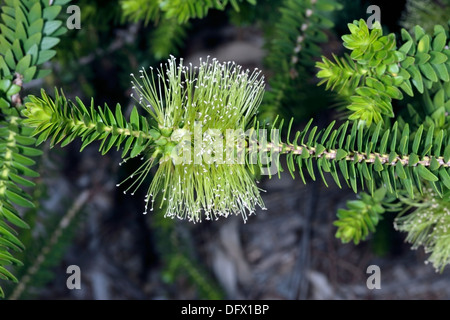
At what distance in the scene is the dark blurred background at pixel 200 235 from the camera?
207 cm

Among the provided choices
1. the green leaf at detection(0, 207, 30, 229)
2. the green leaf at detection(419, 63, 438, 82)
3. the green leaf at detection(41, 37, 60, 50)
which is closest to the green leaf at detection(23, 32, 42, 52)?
the green leaf at detection(41, 37, 60, 50)

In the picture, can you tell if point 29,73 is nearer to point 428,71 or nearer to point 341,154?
point 341,154

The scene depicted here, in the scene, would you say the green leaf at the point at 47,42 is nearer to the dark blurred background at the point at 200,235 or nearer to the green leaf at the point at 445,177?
the dark blurred background at the point at 200,235

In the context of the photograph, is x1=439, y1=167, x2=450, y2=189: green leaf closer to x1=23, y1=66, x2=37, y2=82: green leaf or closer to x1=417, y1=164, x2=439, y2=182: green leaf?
x1=417, y1=164, x2=439, y2=182: green leaf

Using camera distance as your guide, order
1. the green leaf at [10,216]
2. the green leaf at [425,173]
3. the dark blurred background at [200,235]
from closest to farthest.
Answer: the green leaf at [425,173] → the green leaf at [10,216] → the dark blurred background at [200,235]

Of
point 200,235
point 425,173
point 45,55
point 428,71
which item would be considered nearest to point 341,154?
point 425,173

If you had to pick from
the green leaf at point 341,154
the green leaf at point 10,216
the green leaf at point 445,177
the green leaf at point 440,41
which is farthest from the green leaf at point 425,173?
the green leaf at point 10,216

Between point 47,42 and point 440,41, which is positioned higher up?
point 47,42

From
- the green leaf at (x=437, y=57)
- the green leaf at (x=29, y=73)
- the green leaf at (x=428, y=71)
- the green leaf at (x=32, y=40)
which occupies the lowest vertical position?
the green leaf at (x=428, y=71)

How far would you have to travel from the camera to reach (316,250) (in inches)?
98.2

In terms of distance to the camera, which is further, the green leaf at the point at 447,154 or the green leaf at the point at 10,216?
the green leaf at the point at 10,216

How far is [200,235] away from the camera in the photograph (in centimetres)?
255

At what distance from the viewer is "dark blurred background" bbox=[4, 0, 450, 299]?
207 centimetres
